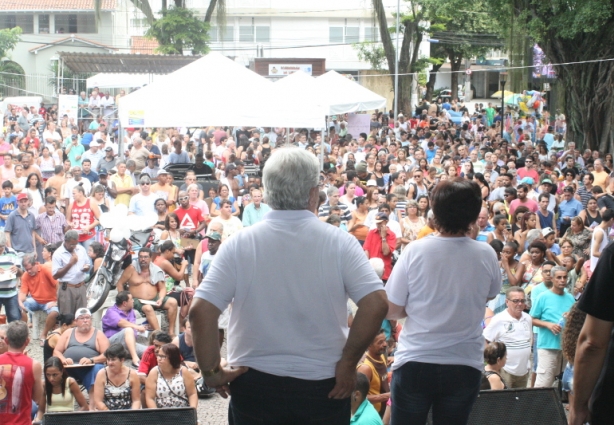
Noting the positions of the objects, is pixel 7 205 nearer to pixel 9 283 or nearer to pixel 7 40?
pixel 9 283

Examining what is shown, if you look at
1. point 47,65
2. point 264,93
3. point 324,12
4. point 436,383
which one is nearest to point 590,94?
point 264,93

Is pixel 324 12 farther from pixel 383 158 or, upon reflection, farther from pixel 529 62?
pixel 383 158

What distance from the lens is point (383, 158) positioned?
677 inches

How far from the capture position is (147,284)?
383 inches

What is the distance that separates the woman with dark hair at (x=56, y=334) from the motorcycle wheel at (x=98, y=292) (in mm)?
864

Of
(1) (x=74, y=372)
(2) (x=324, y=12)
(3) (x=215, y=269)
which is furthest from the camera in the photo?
(2) (x=324, y=12)

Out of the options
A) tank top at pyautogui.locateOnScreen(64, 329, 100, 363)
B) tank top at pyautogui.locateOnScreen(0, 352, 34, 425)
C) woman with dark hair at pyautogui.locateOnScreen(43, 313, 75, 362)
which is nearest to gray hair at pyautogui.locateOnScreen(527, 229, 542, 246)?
tank top at pyautogui.locateOnScreen(64, 329, 100, 363)

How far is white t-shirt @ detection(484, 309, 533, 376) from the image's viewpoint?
295 inches

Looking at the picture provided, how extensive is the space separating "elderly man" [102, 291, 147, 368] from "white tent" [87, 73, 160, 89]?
1993 centimetres

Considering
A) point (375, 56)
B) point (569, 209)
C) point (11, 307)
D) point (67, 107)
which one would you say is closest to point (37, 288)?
point (11, 307)

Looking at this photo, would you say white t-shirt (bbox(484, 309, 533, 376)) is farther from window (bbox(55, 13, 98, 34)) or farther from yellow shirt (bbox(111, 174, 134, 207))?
window (bbox(55, 13, 98, 34))

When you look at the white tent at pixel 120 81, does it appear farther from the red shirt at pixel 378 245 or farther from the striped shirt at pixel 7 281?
the red shirt at pixel 378 245

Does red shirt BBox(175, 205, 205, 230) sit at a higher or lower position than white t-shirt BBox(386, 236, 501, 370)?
lower

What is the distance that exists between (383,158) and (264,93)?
4.42 metres
